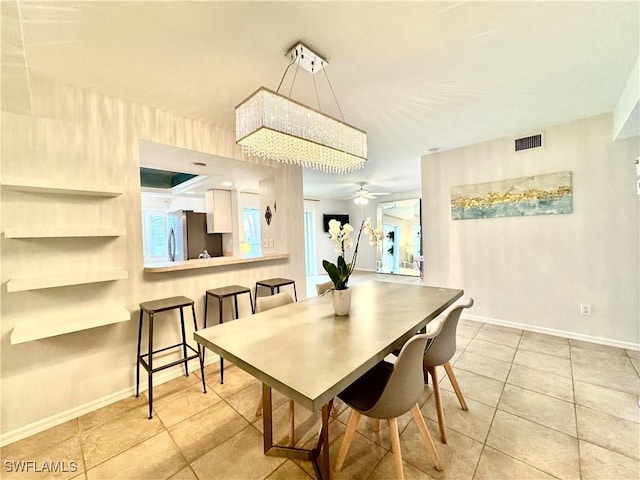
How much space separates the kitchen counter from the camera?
2320mm

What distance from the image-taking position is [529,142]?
3.24m

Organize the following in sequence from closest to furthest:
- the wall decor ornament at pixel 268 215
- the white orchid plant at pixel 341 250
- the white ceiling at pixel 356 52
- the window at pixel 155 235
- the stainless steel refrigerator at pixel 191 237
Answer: the white ceiling at pixel 356 52 → the white orchid plant at pixel 341 250 → the wall decor ornament at pixel 268 215 → the stainless steel refrigerator at pixel 191 237 → the window at pixel 155 235

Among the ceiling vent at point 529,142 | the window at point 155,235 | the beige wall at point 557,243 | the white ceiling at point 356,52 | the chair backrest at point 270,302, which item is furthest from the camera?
the window at point 155,235

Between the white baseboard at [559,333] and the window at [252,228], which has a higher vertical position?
the window at [252,228]

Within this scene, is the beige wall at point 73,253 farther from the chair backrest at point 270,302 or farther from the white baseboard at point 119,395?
the chair backrest at point 270,302

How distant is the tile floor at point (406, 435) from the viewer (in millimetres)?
1440

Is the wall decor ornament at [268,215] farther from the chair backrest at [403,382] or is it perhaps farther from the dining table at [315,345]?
the chair backrest at [403,382]

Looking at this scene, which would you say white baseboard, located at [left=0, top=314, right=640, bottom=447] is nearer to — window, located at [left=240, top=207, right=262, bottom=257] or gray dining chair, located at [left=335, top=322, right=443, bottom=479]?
gray dining chair, located at [left=335, top=322, right=443, bottom=479]

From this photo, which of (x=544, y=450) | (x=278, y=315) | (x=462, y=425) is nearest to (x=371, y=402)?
(x=278, y=315)

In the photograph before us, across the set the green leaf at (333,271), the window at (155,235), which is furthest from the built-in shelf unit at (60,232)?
the window at (155,235)

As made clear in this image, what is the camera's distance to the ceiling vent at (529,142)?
125 inches

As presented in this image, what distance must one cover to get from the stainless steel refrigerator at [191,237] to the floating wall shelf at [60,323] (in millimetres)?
2322

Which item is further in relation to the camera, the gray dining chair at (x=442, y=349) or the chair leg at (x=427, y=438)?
the gray dining chair at (x=442, y=349)

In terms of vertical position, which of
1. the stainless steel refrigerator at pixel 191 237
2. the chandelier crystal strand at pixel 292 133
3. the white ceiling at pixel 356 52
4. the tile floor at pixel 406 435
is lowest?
the tile floor at pixel 406 435
